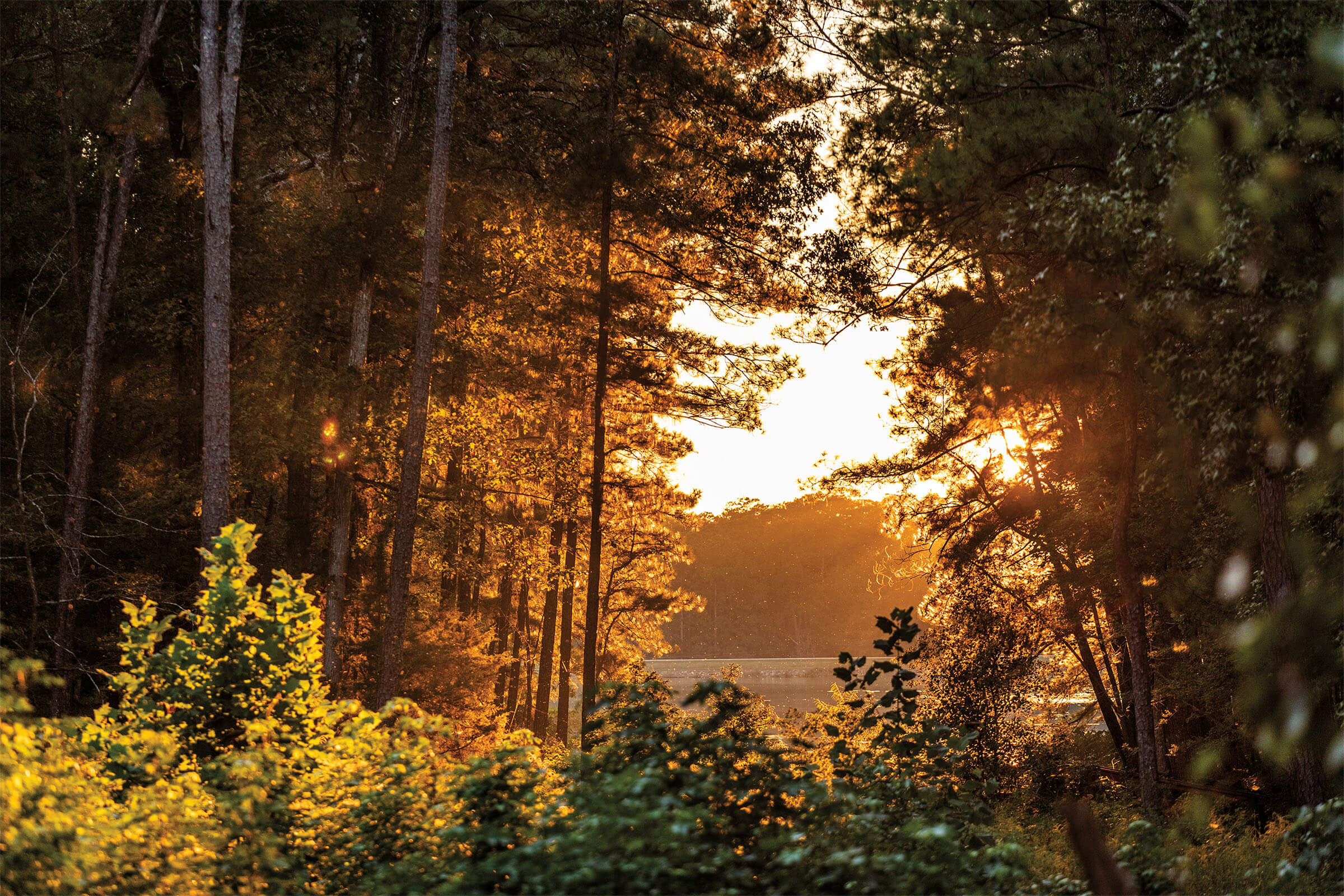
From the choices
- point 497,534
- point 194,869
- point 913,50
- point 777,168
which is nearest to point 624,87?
point 777,168

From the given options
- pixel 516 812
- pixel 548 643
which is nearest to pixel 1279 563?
pixel 516 812

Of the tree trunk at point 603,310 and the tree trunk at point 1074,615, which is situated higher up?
the tree trunk at point 603,310

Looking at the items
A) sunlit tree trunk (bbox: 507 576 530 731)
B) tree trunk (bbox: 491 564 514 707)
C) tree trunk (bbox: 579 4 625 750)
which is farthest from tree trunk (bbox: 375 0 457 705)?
sunlit tree trunk (bbox: 507 576 530 731)

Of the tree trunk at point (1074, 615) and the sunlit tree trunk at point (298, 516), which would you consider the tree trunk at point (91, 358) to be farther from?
the tree trunk at point (1074, 615)

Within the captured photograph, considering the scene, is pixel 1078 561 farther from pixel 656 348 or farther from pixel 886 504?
pixel 656 348

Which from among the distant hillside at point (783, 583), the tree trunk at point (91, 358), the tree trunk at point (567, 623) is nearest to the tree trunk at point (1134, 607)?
the tree trunk at point (567, 623)

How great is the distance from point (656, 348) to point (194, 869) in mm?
13502

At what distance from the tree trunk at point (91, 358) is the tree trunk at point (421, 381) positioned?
4.27m

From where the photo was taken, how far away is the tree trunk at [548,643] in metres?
22.7

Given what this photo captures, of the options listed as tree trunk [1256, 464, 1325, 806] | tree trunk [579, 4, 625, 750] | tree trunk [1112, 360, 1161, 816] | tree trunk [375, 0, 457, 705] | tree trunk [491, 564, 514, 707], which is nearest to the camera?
tree trunk [1256, 464, 1325, 806]

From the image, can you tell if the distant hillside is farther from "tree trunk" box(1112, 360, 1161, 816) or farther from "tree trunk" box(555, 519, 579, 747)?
"tree trunk" box(1112, 360, 1161, 816)

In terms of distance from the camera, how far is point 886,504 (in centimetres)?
2020

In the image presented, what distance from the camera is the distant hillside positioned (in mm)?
129375

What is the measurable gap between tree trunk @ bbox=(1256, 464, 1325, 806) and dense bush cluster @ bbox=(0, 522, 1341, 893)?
255 centimetres
